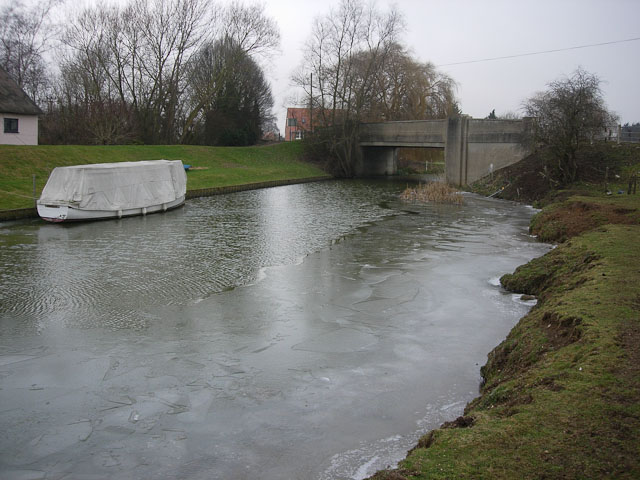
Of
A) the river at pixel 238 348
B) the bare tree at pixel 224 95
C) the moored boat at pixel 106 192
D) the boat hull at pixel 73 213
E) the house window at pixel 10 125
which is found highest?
the bare tree at pixel 224 95

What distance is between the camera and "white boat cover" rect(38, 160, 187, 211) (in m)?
23.3

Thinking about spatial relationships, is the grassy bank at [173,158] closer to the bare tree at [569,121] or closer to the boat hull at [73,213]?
the boat hull at [73,213]

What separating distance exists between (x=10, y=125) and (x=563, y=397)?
40246 millimetres

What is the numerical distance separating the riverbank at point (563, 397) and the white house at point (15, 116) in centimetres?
3622

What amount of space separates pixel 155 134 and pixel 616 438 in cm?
5052

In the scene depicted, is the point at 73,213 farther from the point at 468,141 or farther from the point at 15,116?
the point at 468,141

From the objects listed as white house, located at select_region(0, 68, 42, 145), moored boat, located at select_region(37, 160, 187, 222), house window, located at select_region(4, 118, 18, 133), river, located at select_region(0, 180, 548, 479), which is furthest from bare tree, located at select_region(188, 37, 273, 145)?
river, located at select_region(0, 180, 548, 479)

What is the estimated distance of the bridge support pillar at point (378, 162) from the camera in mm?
55500

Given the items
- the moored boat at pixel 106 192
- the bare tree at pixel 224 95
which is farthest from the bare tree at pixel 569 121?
the bare tree at pixel 224 95

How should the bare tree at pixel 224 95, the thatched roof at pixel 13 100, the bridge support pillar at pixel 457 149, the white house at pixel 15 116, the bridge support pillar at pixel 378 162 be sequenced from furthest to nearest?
the bridge support pillar at pixel 378 162, the bare tree at pixel 224 95, the bridge support pillar at pixel 457 149, the white house at pixel 15 116, the thatched roof at pixel 13 100

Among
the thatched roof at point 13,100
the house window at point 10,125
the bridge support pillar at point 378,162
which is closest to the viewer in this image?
the thatched roof at point 13,100

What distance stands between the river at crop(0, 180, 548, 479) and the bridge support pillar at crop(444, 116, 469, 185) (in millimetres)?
21998

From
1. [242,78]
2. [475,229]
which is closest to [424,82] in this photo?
[242,78]

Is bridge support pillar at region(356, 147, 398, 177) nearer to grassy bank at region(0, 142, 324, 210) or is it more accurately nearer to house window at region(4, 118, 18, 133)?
grassy bank at region(0, 142, 324, 210)
